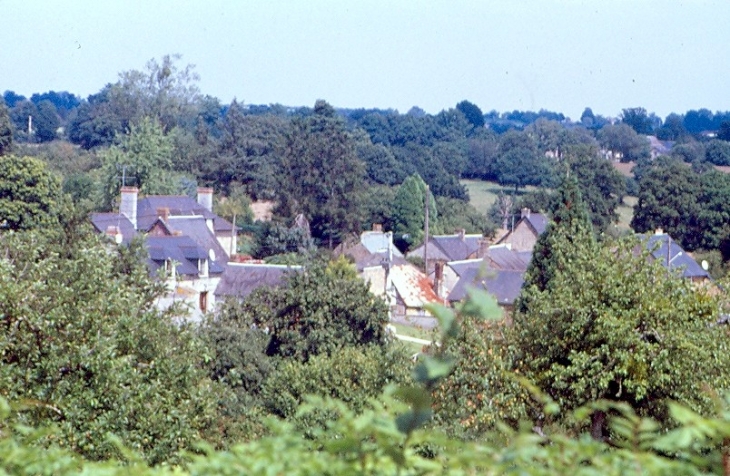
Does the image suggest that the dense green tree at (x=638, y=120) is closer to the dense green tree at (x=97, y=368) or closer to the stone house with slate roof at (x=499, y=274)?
the stone house with slate roof at (x=499, y=274)

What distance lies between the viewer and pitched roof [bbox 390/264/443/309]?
43.0m

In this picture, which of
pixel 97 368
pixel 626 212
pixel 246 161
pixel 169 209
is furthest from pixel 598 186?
pixel 97 368

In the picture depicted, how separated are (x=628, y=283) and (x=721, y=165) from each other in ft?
326

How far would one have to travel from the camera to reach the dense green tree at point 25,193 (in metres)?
44.6

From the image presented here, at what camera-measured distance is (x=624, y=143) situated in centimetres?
12812

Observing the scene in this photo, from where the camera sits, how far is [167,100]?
→ 83125mm

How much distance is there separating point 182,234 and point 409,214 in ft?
77.0

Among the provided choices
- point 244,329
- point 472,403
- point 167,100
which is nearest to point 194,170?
Answer: point 167,100

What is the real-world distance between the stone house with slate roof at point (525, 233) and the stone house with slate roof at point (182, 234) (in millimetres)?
16981

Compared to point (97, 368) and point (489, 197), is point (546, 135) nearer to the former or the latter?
point (489, 197)

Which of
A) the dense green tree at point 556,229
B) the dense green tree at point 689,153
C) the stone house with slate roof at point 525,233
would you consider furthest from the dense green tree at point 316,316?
the dense green tree at point 689,153

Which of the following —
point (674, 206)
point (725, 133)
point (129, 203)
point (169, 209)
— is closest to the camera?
point (129, 203)

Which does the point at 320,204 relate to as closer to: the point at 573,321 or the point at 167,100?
the point at 167,100

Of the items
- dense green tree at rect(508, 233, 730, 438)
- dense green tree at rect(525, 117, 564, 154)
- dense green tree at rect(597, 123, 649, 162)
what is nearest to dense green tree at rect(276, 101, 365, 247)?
dense green tree at rect(525, 117, 564, 154)
